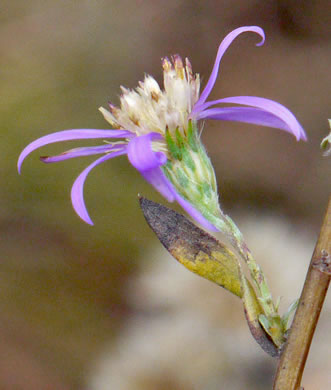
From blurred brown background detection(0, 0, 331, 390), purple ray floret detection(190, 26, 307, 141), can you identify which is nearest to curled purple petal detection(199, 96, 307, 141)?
purple ray floret detection(190, 26, 307, 141)

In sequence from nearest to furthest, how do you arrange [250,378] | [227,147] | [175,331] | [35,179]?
1. [250,378]
2. [175,331]
3. [35,179]
4. [227,147]

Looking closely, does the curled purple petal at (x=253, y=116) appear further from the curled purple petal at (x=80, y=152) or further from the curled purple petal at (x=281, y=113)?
the curled purple petal at (x=80, y=152)

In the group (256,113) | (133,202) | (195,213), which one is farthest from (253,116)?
(133,202)

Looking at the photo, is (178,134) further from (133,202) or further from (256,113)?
(133,202)

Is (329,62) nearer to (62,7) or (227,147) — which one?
(227,147)

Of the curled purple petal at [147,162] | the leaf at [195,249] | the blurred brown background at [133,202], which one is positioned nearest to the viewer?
the curled purple petal at [147,162]

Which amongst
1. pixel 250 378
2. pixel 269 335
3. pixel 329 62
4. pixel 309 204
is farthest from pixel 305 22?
pixel 269 335

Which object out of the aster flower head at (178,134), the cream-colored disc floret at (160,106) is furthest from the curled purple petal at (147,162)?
the cream-colored disc floret at (160,106)
